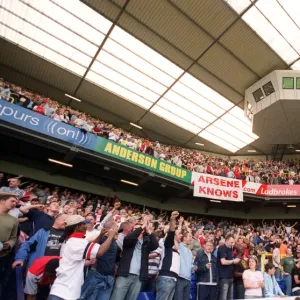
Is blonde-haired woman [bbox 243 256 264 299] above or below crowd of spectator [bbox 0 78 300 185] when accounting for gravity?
below

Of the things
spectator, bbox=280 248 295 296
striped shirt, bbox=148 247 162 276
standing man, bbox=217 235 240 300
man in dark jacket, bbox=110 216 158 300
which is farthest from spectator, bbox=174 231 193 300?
spectator, bbox=280 248 295 296

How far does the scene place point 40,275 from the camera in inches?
120

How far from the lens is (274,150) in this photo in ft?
71.3

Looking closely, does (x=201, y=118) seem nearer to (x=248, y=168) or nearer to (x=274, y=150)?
(x=248, y=168)

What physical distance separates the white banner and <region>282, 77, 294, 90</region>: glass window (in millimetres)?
5813

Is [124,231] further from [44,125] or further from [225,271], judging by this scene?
[44,125]

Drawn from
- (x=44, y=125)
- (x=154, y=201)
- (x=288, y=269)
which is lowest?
(x=288, y=269)

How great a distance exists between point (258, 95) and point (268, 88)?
64 centimetres

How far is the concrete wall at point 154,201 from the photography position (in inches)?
530

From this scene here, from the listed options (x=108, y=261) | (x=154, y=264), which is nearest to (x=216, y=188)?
(x=154, y=264)

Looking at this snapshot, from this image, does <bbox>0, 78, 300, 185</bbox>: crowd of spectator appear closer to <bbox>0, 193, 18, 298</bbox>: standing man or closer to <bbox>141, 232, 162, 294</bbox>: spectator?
<bbox>141, 232, 162, 294</bbox>: spectator

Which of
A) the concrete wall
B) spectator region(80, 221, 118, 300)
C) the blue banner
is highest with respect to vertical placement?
the blue banner

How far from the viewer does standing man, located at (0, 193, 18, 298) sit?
304 cm

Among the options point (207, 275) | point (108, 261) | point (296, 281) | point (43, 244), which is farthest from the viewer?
point (296, 281)
